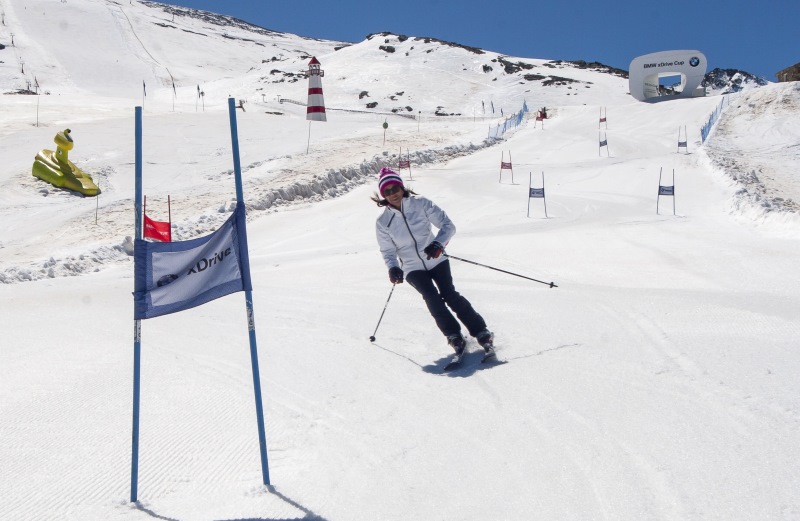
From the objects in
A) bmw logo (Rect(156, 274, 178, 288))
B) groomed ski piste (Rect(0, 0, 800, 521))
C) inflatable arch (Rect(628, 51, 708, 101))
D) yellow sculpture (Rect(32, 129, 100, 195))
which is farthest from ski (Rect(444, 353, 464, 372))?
inflatable arch (Rect(628, 51, 708, 101))

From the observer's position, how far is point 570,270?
1011cm

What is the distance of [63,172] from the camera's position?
21.3 meters

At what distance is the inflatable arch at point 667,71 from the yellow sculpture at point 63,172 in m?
43.3

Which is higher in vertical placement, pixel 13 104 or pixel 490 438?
pixel 13 104

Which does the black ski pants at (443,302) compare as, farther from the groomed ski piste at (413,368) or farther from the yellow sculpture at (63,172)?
the yellow sculpture at (63,172)

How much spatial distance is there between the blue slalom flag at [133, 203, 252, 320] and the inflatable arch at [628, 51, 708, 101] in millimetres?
54197

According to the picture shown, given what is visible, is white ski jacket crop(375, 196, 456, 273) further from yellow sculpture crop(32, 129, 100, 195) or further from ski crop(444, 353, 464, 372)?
yellow sculpture crop(32, 129, 100, 195)

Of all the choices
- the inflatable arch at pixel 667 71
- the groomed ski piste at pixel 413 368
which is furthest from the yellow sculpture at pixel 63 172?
the inflatable arch at pixel 667 71

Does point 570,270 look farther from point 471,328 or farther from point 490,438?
point 490,438

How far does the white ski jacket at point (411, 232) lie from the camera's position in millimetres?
6156

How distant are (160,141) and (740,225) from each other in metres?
24.1

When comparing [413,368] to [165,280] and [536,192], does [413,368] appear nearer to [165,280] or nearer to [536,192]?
[165,280]

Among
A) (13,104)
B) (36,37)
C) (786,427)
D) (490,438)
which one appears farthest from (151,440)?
(36,37)

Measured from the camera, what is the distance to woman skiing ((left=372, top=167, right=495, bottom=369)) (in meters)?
6.10
